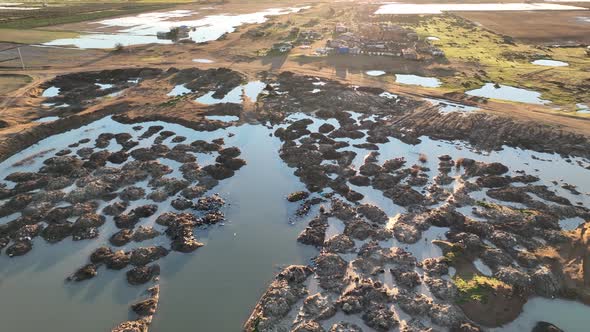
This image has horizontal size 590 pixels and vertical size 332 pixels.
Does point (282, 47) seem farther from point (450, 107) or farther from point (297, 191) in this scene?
point (297, 191)

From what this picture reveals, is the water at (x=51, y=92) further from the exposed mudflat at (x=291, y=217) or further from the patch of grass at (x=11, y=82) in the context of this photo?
the exposed mudflat at (x=291, y=217)

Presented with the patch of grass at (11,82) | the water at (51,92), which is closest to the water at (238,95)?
the water at (51,92)

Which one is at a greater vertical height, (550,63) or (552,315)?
(550,63)

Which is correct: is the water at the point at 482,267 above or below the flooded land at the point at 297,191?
below

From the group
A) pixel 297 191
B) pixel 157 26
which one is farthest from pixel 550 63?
pixel 157 26

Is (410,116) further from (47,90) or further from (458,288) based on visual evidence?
(47,90)
